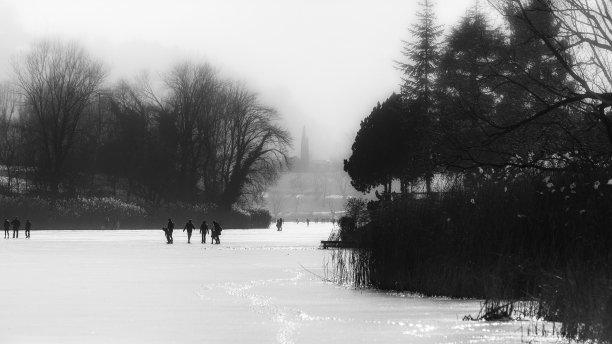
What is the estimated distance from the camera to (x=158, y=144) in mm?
90000

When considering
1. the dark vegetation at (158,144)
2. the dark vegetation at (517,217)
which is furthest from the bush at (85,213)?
the dark vegetation at (517,217)

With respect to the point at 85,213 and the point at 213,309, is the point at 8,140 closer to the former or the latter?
the point at 85,213

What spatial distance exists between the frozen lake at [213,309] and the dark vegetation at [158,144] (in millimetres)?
59025

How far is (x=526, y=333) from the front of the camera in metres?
13.8

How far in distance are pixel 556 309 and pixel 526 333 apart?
557mm

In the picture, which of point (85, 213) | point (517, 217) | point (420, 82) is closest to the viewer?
point (517, 217)

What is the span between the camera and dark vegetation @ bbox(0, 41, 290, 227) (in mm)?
86000

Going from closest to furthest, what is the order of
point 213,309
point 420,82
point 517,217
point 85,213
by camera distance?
point 213,309 → point 517,217 → point 420,82 → point 85,213

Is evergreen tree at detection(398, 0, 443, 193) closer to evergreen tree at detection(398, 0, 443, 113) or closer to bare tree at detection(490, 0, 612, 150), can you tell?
evergreen tree at detection(398, 0, 443, 113)

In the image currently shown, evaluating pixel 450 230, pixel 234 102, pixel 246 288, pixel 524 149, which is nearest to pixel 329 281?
pixel 246 288

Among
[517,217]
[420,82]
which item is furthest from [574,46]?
[420,82]

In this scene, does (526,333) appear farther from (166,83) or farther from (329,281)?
(166,83)

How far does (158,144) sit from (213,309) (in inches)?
2915

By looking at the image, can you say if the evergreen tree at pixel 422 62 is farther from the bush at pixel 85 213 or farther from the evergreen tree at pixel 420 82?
the bush at pixel 85 213
